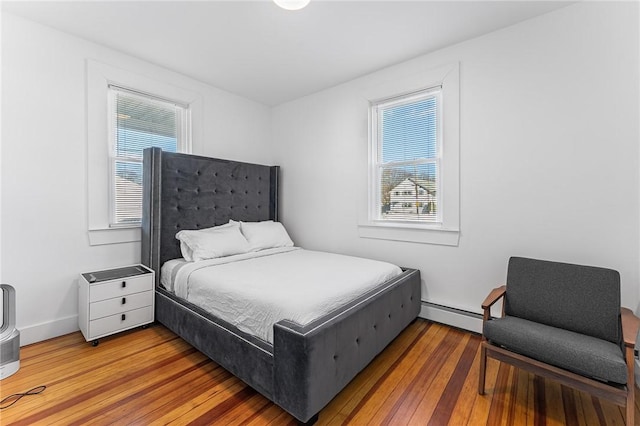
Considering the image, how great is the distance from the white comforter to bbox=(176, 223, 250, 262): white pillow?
116 millimetres

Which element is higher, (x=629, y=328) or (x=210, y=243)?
(x=210, y=243)

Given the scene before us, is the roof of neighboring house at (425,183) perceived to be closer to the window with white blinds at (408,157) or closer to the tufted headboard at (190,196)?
the window with white blinds at (408,157)

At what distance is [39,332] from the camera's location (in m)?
2.45

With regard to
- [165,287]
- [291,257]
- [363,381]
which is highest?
[291,257]

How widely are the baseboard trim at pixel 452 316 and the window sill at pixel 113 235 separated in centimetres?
310

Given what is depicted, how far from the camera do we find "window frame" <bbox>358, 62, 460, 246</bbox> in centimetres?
269

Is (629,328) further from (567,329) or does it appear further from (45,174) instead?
(45,174)

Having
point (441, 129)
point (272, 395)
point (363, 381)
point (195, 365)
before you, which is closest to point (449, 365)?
point (363, 381)

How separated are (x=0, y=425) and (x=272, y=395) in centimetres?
144

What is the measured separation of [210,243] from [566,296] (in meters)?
2.95

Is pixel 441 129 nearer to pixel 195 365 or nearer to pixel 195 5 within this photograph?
pixel 195 5

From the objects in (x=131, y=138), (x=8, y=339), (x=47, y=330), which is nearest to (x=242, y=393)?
(x=8, y=339)

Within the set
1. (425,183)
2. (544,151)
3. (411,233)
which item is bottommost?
(411,233)

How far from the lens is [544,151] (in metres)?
2.27
